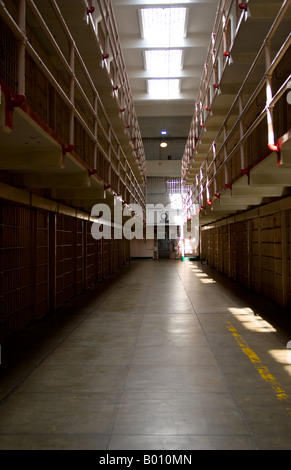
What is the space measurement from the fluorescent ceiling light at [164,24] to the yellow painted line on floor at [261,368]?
11.6 m

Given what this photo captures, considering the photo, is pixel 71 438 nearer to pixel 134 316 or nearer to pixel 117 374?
pixel 117 374

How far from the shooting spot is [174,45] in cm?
1443

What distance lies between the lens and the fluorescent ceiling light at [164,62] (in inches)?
608

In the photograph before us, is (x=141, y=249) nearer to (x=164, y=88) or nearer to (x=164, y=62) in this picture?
(x=164, y=88)

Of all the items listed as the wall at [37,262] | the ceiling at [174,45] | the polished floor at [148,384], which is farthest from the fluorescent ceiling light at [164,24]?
the polished floor at [148,384]

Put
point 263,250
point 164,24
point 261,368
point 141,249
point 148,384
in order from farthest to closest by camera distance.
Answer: point 141,249, point 164,24, point 263,250, point 261,368, point 148,384

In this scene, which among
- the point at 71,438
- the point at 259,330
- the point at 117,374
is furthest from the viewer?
the point at 259,330

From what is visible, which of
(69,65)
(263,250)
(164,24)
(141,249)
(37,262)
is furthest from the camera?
(141,249)

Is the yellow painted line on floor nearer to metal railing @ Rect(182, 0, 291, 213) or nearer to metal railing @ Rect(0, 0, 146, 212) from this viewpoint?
metal railing @ Rect(182, 0, 291, 213)

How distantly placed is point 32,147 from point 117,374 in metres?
2.90

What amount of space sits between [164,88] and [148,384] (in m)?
17.8

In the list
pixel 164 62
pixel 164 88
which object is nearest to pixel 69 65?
pixel 164 62
